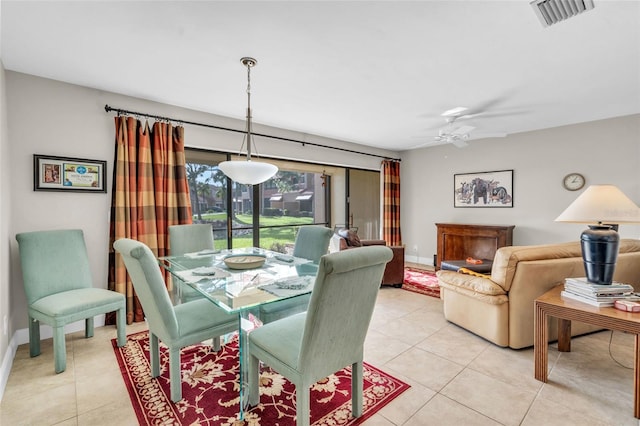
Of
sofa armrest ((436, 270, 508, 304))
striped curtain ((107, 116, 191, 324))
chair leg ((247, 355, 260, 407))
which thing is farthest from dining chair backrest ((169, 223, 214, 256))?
sofa armrest ((436, 270, 508, 304))

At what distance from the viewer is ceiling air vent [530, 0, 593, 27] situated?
68.0 inches

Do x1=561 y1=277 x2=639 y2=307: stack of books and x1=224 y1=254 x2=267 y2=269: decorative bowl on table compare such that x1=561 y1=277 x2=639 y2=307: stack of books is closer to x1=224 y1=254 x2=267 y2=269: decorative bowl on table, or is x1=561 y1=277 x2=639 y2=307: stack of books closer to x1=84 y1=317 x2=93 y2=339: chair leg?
x1=224 y1=254 x2=267 y2=269: decorative bowl on table

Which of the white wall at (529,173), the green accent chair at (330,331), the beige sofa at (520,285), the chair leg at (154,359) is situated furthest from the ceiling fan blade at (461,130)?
the chair leg at (154,359)

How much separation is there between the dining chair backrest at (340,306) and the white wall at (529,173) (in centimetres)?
452

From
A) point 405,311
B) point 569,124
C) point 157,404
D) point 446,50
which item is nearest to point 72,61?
point 157,404

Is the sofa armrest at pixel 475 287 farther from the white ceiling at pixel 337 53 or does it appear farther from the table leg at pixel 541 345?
the white ceiling at pixel 337 53

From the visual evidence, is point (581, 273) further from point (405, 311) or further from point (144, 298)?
point (144, 298)

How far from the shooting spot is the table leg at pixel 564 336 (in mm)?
2438

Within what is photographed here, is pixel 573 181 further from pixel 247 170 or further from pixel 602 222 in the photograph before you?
pixel 247 170

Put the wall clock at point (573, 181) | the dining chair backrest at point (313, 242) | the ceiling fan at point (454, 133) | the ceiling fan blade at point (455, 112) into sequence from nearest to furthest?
1. the dining chair backrest at point (313, 242)
2. the ceiling fan blade at point (455, 112)
3. the ceiling fan at point (454, 133)
4. the wall clock at point (573, 181)

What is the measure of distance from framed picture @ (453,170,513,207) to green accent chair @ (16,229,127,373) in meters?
5.49

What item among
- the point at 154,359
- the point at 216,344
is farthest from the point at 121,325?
the point at 216,344

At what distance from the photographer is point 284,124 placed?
433 cm

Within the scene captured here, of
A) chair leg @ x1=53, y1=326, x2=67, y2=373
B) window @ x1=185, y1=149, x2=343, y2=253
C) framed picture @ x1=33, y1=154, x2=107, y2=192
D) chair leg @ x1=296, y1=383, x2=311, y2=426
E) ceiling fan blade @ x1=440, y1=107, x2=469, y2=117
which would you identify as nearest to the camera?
chair leg @ x1=296, y1=383, x2=311, y2=426
